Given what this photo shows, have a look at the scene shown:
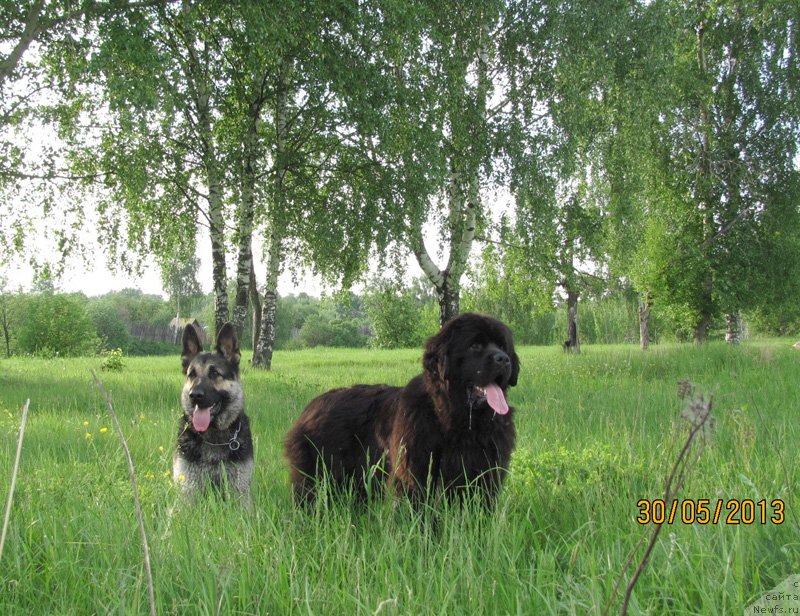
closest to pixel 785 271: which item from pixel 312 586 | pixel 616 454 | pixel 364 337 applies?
pixel 616 454

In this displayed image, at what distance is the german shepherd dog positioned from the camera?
4516 millimetres

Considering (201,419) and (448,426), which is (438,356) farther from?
(201,419)

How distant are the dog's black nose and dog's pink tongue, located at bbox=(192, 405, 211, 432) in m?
2.56

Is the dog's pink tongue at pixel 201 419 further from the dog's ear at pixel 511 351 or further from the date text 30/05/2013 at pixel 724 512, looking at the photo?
the date text 30/05/2013 at pixel 724 512

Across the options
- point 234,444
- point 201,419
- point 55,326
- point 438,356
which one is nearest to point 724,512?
point 438,356

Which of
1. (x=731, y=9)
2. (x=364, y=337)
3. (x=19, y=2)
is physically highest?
(x=731, y=9)

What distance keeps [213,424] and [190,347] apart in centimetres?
85

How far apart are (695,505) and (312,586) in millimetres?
2122

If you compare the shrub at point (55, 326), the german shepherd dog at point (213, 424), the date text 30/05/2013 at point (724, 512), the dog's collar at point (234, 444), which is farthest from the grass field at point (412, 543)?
the shrub at point (55, 326)

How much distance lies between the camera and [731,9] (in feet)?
67.3

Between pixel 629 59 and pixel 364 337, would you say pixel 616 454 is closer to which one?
pixel 629 59

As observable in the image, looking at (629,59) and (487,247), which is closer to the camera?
(629,59)

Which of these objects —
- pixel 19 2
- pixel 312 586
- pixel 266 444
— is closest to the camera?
pixel 312 586

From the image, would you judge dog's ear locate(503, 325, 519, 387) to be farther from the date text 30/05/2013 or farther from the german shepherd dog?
the german shepherd dog
